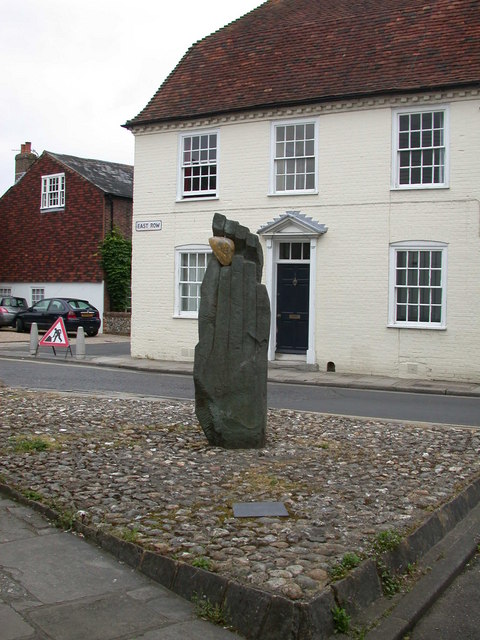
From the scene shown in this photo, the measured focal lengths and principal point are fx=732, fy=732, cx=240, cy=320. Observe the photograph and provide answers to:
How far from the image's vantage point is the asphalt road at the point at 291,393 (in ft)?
39.4

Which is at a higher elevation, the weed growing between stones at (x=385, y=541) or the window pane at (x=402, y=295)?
the window pane at (x=402, y=295)

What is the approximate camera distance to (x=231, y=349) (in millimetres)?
7934

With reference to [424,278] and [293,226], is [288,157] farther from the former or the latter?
[424,278]

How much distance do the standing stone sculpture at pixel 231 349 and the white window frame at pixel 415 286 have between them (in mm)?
9941

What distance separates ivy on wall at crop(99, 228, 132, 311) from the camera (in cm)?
3209

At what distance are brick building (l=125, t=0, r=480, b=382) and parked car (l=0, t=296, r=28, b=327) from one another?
45.1 feet

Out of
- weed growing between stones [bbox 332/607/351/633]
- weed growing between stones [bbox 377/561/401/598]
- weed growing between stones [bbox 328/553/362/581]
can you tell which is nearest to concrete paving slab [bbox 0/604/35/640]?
weed growing between stones [bbox 332/607/351/633]

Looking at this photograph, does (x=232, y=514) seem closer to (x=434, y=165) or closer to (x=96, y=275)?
(x=434, y=165)

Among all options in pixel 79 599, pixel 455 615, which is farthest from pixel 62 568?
pixel 455 615

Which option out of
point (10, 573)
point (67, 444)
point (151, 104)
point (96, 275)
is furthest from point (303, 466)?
point (96, 275)

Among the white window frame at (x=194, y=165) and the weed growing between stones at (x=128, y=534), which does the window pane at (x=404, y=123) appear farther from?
the weed growing between stones at (x=128, y=534)

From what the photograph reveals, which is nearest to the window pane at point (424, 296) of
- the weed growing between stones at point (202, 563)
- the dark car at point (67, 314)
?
the weed growing between stones at point (202, 563)

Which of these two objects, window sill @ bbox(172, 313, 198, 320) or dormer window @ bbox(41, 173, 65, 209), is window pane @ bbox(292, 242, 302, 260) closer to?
window sill @ bbox(172, 313, 198, 320)

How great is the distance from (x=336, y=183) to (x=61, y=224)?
1952 cm
